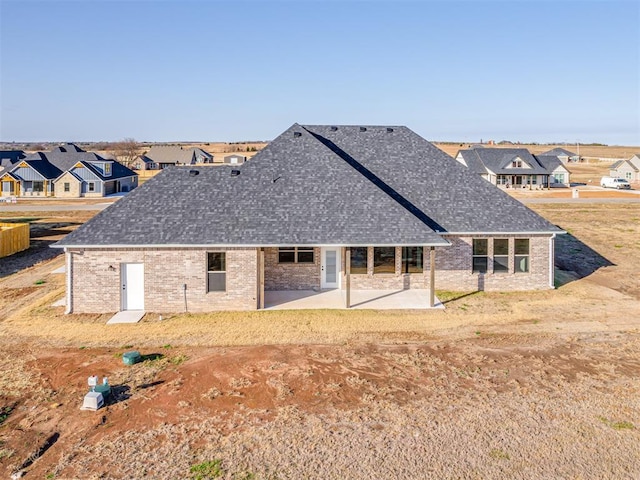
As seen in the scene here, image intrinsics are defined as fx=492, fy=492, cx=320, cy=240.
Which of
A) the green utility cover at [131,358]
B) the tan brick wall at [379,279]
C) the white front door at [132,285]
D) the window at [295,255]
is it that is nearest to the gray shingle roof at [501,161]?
the tan brick wall at [379,279]

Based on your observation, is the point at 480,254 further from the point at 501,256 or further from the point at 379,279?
the point at 379,279

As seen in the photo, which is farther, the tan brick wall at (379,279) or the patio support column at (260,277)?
the tan brick wall at (379,279)

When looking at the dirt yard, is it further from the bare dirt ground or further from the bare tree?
the bare tree

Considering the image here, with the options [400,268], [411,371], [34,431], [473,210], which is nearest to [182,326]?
[34,431]

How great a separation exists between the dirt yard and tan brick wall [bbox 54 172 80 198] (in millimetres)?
50829

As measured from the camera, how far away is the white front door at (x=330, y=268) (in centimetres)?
2116

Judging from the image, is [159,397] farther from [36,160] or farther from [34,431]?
[36,160]

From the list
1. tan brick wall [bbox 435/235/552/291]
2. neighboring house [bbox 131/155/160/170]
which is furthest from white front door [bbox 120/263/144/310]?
neighboring house [bbox 131/155/160/170]

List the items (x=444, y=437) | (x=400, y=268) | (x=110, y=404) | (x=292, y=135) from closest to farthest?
(x=444, y=437)
(x=110, y=404)
(x=400, y=268)
(x=292, y=135)

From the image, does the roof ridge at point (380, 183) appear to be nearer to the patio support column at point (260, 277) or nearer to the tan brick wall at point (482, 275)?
the tan brick wall at point (482, 275)

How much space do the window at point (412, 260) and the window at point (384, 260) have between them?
463mm

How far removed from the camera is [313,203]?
20.2 meters

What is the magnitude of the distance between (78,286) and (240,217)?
6477 mm

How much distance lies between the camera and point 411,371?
13352 mm
